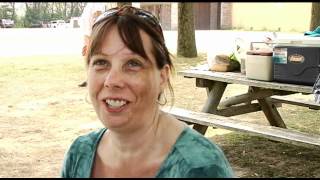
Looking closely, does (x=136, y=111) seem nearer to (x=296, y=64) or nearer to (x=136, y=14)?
(x=136, y=14)

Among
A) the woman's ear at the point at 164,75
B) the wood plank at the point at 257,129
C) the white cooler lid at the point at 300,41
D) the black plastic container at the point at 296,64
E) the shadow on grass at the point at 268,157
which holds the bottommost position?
the shadow on grass at the point at 268,157

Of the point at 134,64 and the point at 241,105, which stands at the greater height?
the point at 134,64

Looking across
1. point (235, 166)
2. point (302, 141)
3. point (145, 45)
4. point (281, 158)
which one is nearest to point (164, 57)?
point (145, 45)

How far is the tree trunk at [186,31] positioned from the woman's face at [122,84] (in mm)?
10458

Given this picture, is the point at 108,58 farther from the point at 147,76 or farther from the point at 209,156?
the point at 209,156

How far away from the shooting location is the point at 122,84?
1.18 m

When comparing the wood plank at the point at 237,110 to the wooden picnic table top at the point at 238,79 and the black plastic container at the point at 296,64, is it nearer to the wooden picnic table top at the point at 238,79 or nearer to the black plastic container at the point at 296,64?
the wooden picnic table top at the point at 238,79

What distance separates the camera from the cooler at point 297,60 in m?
3.80

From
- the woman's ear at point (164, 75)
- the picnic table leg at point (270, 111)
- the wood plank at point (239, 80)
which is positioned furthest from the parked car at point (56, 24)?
the woman's ear at point (164, 75)

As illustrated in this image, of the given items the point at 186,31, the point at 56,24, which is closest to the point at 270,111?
the point at 186,31

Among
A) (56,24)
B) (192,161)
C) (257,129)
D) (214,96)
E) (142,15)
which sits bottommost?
(257,129)

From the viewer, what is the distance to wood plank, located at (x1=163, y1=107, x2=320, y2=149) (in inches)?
138

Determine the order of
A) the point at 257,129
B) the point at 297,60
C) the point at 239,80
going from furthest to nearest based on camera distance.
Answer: the point at 239,80 < the point at 297,60 < the point at 257,129

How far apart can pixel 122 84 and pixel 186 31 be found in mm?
10780
